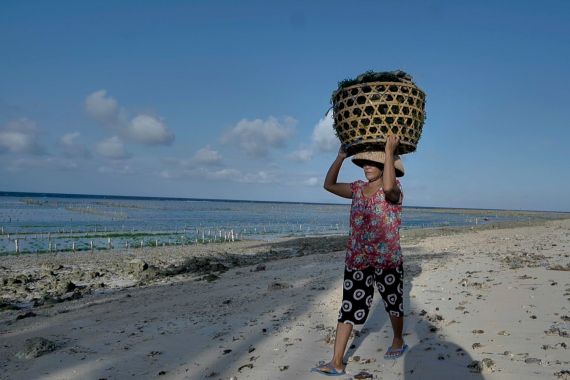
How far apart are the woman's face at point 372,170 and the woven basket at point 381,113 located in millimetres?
227

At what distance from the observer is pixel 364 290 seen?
4.37 meters

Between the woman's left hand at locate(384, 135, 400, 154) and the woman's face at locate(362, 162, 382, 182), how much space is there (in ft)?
1.21

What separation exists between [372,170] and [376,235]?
645mm

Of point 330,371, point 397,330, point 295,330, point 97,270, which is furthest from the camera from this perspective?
point 97,270

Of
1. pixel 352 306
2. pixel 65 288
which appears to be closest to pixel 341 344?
pixel 352 306

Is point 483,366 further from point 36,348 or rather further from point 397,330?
point 36,348

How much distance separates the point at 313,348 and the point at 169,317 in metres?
3.42

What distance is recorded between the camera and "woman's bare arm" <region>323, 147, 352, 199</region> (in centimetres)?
459

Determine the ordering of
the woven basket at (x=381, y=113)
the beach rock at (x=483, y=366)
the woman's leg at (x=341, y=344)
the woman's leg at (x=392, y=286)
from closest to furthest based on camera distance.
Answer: the woven basket at (x=381, y=113) < the beach rock at (x=483, y=366) < the woman's leg at (x=341, y=344) < the woman's leg at (x=392, y=286)

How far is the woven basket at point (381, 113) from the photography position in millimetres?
3889

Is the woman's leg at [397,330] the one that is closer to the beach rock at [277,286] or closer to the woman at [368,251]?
the woman at [368,251]

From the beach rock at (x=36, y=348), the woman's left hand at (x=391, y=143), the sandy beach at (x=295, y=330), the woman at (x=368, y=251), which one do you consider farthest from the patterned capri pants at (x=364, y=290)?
the beach rock at (x=36, y=348)

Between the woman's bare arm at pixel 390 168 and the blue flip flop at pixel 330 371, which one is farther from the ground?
the woman's bare arm at pixel 390 168

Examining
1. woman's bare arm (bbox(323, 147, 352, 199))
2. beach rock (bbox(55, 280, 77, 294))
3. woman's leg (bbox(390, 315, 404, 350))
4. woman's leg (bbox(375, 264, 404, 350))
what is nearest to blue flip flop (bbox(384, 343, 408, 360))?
woman's leg (bbox(390, 315, 404, 350))
